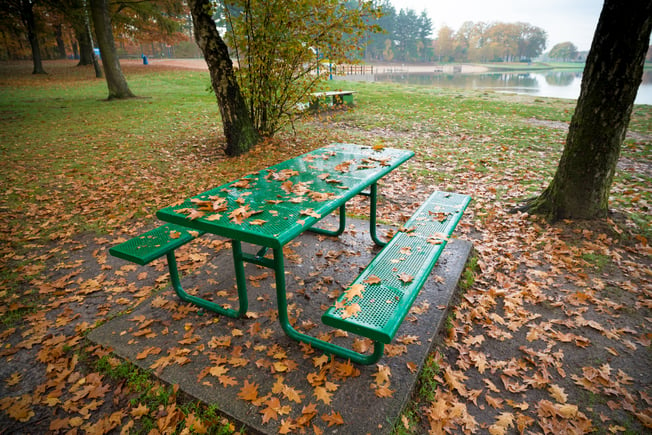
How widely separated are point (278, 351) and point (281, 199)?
1.16 m

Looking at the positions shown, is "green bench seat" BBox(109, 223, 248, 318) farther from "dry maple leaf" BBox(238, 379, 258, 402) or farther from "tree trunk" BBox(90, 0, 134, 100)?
"tree trunk" BBox(90, 0, 134, 100)

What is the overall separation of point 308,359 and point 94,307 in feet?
7.17

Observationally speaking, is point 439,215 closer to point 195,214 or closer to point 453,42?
point 195,214

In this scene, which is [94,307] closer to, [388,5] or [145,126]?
[145,126]

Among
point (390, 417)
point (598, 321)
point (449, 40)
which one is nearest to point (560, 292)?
point (598, 321)

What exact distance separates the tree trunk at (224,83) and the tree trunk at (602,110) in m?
5.71

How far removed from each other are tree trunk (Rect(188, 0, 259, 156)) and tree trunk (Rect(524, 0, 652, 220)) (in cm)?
Result: 571

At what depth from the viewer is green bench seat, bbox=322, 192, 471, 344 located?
205cm

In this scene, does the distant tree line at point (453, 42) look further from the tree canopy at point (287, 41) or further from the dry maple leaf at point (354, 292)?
the dry maple leaf at point (354, 292)

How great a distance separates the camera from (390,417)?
2.17 meters

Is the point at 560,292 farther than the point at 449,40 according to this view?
No

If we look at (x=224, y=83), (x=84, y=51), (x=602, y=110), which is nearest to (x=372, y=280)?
(x=602, y=110)

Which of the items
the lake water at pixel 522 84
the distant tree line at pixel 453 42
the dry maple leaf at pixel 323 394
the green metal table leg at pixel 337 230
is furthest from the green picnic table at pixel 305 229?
the distant tree line at pixel 453 42

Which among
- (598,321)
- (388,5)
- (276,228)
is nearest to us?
(276,228)
